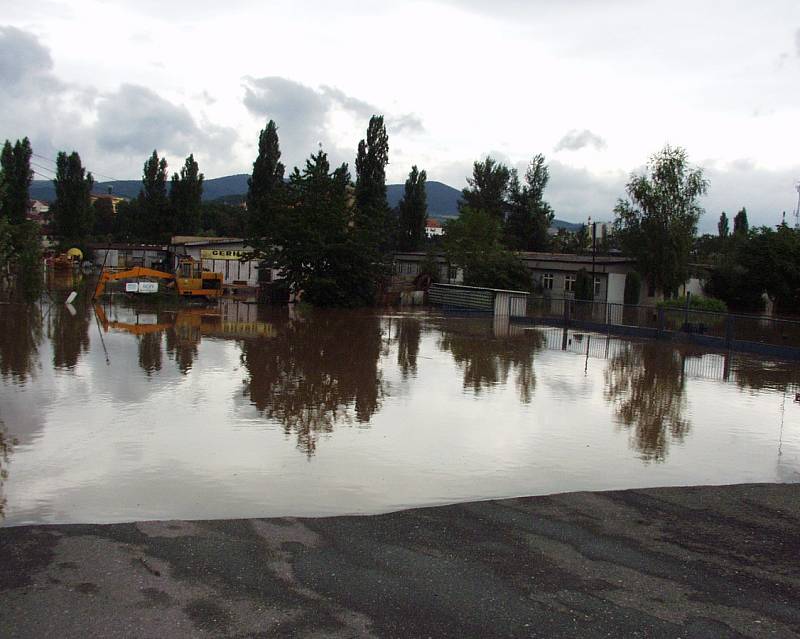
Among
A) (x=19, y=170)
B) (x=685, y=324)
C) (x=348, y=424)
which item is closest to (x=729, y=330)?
(x=685, y=324)

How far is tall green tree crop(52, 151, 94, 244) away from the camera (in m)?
79.9

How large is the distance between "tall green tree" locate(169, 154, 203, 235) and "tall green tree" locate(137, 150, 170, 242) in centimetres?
90

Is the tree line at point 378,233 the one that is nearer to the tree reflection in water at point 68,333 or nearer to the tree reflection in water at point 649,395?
the tree reflection in water at point 68,333

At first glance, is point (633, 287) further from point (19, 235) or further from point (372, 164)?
point (19, 235)

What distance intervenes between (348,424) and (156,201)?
74.4 meters

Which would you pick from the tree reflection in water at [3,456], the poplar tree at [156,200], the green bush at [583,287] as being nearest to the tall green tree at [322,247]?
the green bush at [583,287]

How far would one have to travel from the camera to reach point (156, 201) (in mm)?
79938

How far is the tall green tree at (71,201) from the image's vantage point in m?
79.9

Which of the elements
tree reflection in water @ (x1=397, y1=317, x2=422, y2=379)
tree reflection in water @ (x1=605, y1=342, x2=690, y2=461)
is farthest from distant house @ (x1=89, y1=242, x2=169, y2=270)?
tree reflection in water @ (x1=605, y1=342, x2=690, y2=461)

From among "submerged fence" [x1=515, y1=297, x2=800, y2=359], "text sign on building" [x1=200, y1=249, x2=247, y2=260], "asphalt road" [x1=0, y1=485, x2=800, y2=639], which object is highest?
"text sign on building" [x1=200, y1=249, x2=247, y2=260]

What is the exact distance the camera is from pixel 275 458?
934 cm

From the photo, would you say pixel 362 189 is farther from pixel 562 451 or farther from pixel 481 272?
pixel 562 451

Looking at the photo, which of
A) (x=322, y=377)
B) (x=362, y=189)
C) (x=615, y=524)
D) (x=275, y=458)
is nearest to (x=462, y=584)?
(x=615, y=524)

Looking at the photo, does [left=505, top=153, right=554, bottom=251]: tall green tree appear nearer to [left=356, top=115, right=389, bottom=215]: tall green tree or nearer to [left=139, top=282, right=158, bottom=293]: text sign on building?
[left=356, top=115, right=389, bottom=215]: tall green tree
